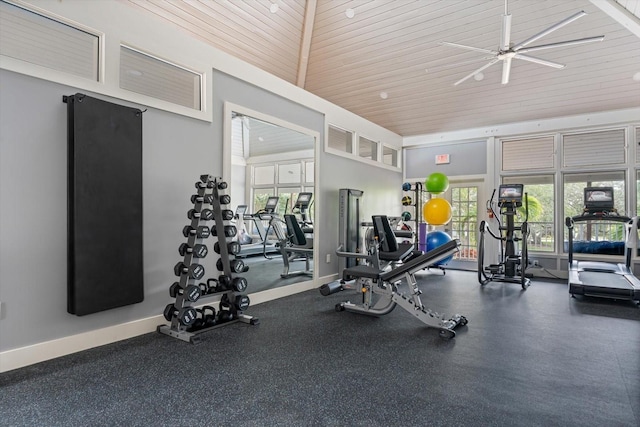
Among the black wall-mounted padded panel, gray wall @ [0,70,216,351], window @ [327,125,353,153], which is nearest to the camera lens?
gray wall @ [0,70,216,351]

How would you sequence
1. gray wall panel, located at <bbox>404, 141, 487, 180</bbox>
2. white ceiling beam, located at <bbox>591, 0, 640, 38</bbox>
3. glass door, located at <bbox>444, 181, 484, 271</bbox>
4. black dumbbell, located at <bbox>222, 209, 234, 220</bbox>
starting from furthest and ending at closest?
glass door, located at <bbox>444, 181, 484, 271</bbox>
gray wall panel, located at <bbox>404, 141, 487, 180</bbox>
white ceiling beam, located at <bbox>591, 0, 640, 38</bbox>
black dumbbell, located at <bbox>222, 209, 234, 220</bbox>

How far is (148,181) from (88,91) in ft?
2.91

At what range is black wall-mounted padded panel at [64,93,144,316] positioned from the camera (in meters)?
2.86

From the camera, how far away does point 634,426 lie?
1.92 meters

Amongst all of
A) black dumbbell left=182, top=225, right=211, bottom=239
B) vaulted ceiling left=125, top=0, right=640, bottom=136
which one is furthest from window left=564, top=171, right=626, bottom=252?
black dumbbell left=182, top=225, right=211, bottom=239

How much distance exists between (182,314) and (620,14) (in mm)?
6245

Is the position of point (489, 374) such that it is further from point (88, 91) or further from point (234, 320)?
point (88, 91)

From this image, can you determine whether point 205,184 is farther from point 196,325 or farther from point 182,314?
point 196,325

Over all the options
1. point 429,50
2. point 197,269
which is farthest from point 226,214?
point 429,50

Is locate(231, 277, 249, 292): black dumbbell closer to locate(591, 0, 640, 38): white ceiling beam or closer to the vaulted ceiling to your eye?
the vaulted ceiling

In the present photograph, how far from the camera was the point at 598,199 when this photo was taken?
560 centimetres

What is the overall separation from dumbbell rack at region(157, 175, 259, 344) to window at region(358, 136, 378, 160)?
3749 mm

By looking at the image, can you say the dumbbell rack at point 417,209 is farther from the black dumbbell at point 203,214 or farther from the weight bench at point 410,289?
the black dumbbell at point 203,214

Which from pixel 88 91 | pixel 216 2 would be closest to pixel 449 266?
pixel 216 2
